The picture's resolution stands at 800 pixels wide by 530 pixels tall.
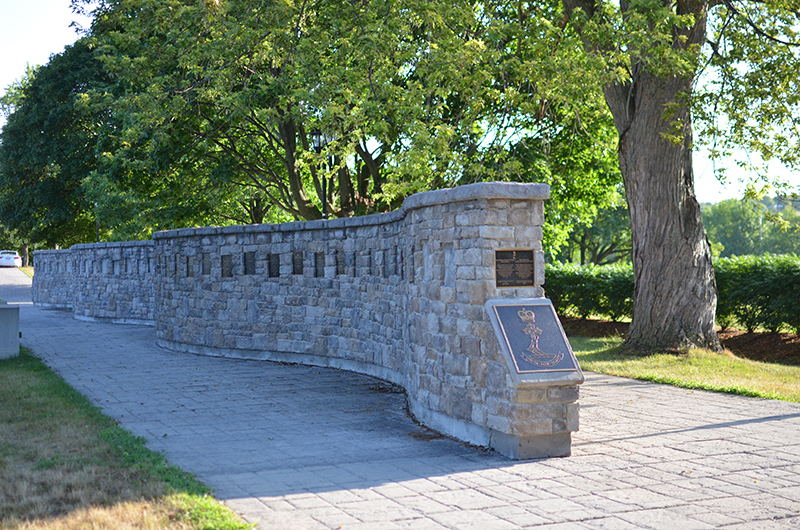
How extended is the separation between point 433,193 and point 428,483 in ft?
10.1

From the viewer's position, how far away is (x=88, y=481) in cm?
582

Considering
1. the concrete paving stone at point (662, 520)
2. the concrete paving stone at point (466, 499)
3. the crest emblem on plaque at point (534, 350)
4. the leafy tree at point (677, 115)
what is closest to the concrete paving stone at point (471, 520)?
the concrete paving stone at point (466, 499)

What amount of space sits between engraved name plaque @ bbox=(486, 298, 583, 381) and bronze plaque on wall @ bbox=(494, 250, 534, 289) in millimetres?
185

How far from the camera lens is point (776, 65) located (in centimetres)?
1223

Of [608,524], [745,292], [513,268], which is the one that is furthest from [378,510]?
[745,292]

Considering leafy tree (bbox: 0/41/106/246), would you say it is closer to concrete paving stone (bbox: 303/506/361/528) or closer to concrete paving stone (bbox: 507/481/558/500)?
concrete paving stone (bbox: 303/506/361/528)

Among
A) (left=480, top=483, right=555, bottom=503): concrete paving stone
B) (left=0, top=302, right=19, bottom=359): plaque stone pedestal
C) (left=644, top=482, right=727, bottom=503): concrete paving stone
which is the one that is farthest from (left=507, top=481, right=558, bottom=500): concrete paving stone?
(left=0, top=302, right=19, bottom=359): plaque stone pedestal

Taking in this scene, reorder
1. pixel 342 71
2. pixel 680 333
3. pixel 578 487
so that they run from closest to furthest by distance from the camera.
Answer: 1. pixel 578 487
2. pixel 680 333
3. pixel 342 71

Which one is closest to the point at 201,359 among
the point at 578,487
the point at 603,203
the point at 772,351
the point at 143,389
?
the point at 143,389

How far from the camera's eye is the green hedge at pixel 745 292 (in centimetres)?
1471

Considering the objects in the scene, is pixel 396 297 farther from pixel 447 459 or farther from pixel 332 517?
pixel 332 517

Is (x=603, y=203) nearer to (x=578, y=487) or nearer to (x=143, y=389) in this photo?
(x=143, y=389)

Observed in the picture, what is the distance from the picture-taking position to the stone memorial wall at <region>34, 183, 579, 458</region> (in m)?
6.90

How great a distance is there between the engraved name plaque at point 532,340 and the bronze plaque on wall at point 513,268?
0.19 m
